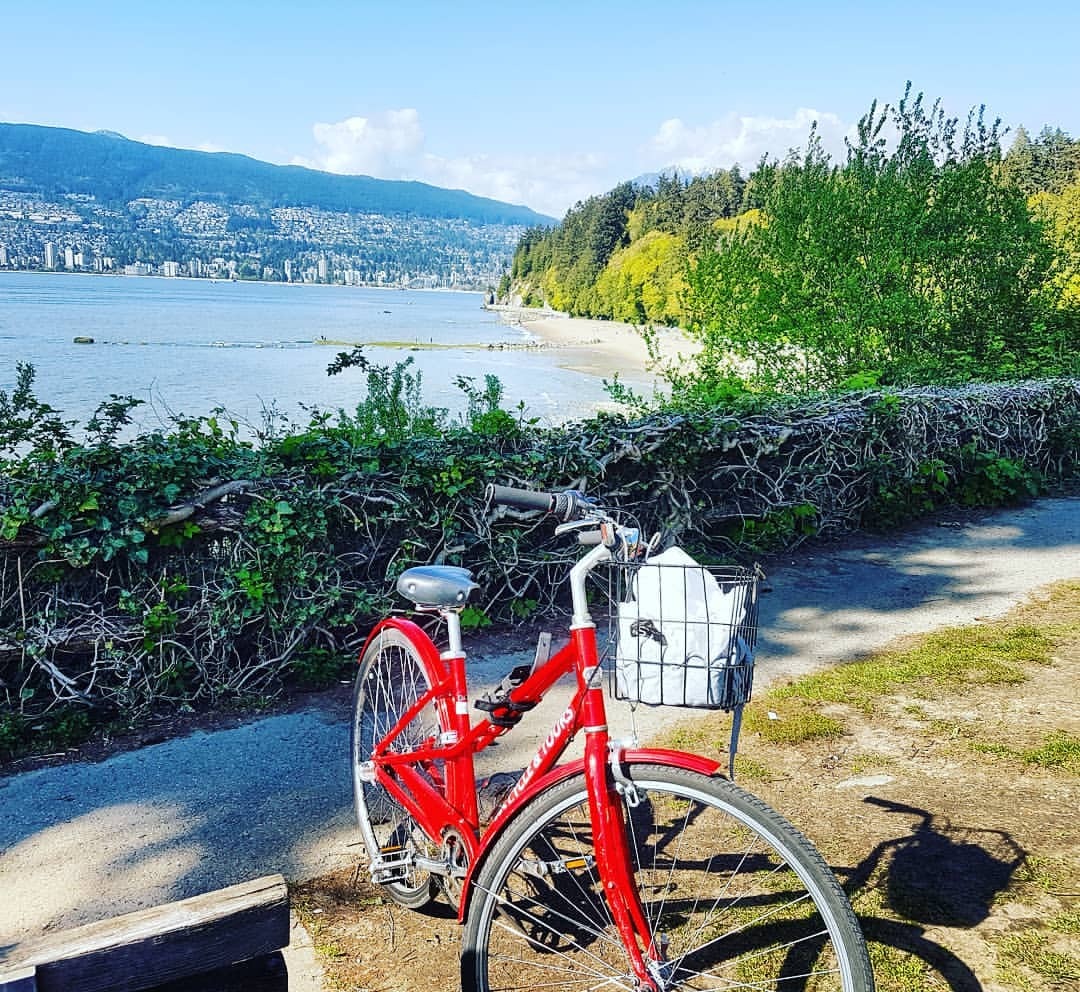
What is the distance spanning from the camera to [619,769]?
2271 mm

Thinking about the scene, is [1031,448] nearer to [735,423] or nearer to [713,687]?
[735,423]

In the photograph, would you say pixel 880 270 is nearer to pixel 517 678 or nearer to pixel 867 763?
pixel 867 763

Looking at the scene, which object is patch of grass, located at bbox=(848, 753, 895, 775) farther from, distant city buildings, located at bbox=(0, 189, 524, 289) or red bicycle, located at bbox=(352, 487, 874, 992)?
distant city buildings, located at bbox=(0, 189, 524, 289)

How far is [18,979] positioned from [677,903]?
2.23 meters

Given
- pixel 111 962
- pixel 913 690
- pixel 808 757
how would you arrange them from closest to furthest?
pixel 111 962 → pixel 808 757 → pixel 913 690

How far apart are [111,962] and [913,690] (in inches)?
175

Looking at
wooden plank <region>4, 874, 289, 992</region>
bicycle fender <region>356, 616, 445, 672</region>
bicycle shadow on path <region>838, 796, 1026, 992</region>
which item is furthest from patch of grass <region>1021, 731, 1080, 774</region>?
wooden plank <region>4, 874, 289, 992</region>

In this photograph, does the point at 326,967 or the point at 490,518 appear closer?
the point at 326,967

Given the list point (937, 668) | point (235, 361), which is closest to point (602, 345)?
point (235, 361)

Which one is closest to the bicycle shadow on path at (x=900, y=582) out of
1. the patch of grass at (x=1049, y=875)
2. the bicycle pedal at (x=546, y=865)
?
the patch of grass at (x=1049, y=875)

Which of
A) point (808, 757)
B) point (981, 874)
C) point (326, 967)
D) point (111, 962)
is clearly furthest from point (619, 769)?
point (808, 757)

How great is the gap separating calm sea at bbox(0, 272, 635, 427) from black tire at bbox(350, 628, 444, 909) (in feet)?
8.63

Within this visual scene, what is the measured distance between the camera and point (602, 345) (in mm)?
62719

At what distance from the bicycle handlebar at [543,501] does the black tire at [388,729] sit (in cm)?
81
